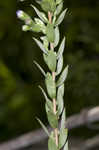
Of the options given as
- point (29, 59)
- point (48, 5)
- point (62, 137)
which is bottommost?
point (29, 59)

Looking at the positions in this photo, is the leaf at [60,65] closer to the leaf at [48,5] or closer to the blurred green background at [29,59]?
the leaf at [48,5]

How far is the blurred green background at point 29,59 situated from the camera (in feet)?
6.47

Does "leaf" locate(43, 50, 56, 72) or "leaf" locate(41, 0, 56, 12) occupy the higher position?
"leaf" locate(41, 0, 56, 12)

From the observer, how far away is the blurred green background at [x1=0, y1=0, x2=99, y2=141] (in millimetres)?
1973

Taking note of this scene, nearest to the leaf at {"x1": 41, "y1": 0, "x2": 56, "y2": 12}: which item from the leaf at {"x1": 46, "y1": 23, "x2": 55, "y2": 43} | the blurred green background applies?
the leaf at {"x1": 46, "y1": 23, "x2": 55, "y2": 43}

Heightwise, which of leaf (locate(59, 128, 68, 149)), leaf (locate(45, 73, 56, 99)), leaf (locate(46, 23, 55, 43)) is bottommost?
leaf (locate(59, 128, 68, 149))

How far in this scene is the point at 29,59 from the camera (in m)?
2.15

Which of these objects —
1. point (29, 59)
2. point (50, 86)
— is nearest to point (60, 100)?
point (50, 86)

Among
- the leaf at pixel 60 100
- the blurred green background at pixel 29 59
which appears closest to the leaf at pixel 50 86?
the leaf at pixel 60 100

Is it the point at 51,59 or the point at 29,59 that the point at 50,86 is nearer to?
the point at 51,59

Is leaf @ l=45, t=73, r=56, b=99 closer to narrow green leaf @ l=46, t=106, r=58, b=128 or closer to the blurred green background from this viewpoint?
narrow green leaf @ l=46, t=106, r=58, b=128

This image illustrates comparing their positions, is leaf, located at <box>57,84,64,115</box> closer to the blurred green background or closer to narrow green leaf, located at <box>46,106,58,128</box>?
narrow green leaf, located at <box>46,106,58,128</box>

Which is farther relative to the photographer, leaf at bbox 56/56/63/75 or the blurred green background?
the blurred green background

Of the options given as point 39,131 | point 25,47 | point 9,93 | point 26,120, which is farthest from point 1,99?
point 39,131
